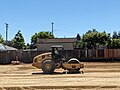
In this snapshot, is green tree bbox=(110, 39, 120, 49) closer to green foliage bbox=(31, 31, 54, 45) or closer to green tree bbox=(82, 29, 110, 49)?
green tree bbox=(82, 29, 110, 49)

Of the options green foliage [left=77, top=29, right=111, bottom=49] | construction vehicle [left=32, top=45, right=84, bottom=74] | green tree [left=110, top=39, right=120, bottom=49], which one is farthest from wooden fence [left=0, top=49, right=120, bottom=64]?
green tree [left=110, top=39, right=120, bottom=49]

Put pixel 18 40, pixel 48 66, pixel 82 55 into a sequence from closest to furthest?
pixel 48 66
pixel 82 55
pixel 18 40

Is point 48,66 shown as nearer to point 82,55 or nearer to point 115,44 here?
point 82,55

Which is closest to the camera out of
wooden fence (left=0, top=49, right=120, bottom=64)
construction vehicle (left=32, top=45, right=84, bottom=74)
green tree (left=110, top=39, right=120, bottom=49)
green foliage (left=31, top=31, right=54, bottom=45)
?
A: construction vehicle (left=32, top=45, right=84, bottom=74)

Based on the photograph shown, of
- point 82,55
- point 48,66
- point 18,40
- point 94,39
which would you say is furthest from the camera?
point 18,40

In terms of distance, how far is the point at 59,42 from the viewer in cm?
8650

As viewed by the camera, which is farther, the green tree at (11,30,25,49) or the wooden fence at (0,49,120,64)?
the green tree at (11,30,25,49)

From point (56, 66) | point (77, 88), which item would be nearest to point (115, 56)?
point (56, 66)

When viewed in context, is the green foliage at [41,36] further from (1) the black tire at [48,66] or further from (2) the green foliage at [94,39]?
(1) the black tire at [48,66]

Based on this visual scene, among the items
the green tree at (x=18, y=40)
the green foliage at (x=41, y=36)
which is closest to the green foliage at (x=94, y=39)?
the green tree at (x=18, y=40)

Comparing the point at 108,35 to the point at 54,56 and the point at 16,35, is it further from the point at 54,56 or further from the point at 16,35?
the point at 54,56

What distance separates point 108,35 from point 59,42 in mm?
12771

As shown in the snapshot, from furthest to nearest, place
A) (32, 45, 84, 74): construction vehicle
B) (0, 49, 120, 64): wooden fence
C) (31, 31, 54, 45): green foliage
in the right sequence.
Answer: (31, 31, 54, 45): green foliage
(0, 49, 120, 64): wooden fence
(32, 45, 84, 74): construction vehicle

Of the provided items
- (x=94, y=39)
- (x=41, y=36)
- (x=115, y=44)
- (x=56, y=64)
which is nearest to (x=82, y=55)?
(x=56, y=64)
